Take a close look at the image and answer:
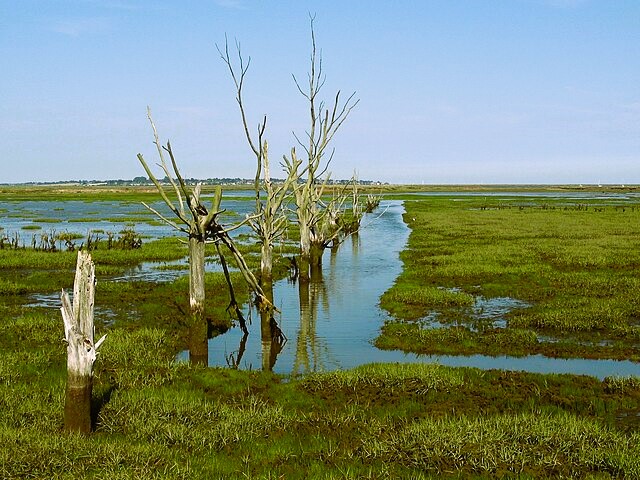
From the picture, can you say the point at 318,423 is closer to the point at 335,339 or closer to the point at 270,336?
the point at 270,336

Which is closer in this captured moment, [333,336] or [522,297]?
[333,336]

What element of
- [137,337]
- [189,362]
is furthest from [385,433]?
[137,337]

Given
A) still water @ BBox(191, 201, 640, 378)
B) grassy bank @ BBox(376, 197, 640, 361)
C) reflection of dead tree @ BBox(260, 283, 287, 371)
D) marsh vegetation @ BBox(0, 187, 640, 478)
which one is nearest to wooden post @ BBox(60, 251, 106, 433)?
marsh vegetation @ BBox(0, 187, 640, 478)

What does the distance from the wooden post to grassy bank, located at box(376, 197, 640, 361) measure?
7.96 metres

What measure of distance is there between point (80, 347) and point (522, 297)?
15743 mm

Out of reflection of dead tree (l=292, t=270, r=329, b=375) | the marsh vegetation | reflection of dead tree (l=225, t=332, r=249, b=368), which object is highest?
the marsh vegetation

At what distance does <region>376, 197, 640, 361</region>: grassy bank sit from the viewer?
49.4ft

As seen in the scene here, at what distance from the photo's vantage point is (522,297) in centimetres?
2066

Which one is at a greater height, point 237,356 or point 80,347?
point 80,347

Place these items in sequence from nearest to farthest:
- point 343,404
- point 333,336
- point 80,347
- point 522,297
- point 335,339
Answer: point 80,347 < point 343,404 < point 335,339 < point 333,336 < point 522,297

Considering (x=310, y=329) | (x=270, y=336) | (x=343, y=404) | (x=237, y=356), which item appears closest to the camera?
(x=343, y=404)

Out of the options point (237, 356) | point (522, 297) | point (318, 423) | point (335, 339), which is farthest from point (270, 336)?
point (522, 297)

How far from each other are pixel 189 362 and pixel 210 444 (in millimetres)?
4372

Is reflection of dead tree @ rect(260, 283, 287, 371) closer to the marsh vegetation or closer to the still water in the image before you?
the still water
